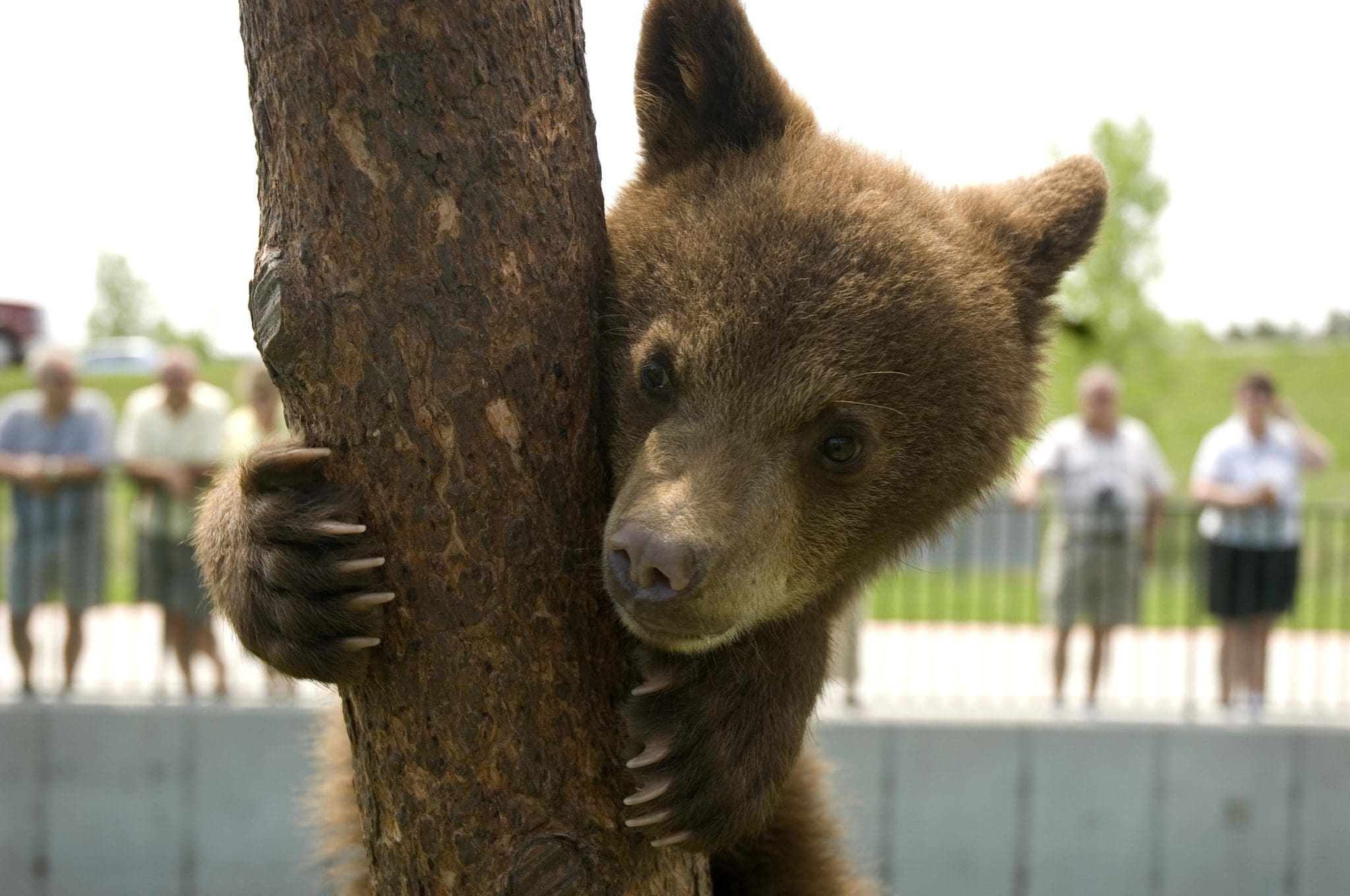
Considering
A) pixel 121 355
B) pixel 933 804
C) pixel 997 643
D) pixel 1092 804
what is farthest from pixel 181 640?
pixel 121 355

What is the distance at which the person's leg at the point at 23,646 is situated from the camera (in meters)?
8.42

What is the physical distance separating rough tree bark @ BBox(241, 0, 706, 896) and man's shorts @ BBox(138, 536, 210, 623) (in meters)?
7.06

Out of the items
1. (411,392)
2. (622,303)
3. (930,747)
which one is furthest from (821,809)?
(930,747)

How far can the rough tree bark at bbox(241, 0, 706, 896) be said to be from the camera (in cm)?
213

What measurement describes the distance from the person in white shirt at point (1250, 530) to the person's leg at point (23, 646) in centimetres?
847

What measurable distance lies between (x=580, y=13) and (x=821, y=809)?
102 inches

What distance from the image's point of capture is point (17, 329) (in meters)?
31.5

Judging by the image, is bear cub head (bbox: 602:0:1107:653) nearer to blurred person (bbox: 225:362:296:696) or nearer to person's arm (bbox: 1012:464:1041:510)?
person's arm (bbox: 1012:464:1041:510)

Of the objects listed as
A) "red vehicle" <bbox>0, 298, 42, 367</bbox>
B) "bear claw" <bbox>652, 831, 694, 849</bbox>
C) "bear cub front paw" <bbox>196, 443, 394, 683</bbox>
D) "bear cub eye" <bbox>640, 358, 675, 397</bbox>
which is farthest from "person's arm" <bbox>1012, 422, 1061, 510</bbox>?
"red vehicle" <bbox>0, 298, 42, 367</bbox>

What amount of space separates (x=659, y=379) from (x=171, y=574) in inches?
287

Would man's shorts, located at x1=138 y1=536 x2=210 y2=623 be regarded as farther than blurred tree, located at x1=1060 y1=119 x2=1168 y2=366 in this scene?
No

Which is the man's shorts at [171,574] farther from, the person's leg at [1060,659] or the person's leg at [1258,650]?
the person's leg at [1258,650]

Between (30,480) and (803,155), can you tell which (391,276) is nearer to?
(803,155)

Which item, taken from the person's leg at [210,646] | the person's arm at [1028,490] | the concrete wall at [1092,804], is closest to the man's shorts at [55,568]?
the person's leg at [210,646]
